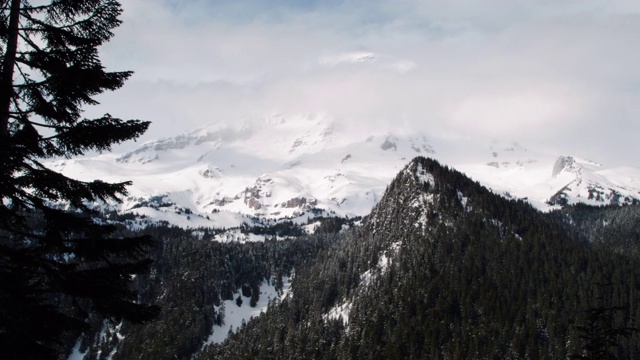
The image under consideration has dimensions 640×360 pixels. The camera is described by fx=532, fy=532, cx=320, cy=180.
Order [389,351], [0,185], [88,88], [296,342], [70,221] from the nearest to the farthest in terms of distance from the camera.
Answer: [0,185]
[70,221]
[88,88]
[389,351]
[296,342]

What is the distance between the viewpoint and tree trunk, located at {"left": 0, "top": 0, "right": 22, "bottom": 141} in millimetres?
13008

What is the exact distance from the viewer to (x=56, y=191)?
44.8 feet

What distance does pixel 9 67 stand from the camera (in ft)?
43.9

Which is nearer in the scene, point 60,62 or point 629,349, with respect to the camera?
point 60,62

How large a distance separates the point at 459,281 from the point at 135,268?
190m

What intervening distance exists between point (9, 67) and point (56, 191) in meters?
3.30

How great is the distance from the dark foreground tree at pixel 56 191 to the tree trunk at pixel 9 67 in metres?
0.02

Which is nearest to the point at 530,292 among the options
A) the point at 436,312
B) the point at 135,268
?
the point at 436,312

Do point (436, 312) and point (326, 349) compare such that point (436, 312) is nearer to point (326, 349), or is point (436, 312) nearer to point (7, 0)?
point (326, 349)

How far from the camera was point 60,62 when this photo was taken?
13930 mm

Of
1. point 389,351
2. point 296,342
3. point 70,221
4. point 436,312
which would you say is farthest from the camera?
point 296,342

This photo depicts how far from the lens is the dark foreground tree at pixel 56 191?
12.3 meters

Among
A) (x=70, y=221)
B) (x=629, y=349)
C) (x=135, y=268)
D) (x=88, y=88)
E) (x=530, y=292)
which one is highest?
(x=530, y=292)

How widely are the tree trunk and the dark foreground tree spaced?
22mm
